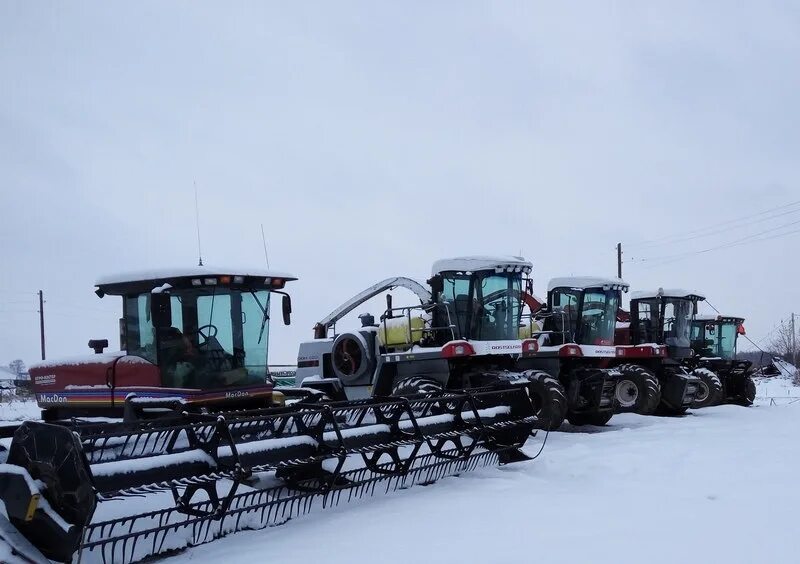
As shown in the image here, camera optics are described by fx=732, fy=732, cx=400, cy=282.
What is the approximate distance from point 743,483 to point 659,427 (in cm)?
516

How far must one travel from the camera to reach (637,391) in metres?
13.2

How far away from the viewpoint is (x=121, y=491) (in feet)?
14.4

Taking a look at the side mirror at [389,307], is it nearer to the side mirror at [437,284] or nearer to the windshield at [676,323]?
the side mirror at [437,284]

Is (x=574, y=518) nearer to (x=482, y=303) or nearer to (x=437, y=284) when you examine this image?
(x=482, y=303)

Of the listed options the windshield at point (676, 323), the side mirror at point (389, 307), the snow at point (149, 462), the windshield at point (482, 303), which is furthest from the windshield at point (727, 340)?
the snow at point (149, 462)

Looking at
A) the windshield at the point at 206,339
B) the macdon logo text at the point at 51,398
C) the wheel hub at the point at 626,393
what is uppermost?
the windshield at the point at 206,339

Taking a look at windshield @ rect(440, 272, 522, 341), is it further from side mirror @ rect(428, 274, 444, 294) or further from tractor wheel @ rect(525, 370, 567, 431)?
tractor wheel @ rect(525, 370, 567, 431)

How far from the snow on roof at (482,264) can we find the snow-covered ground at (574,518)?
3123 mm

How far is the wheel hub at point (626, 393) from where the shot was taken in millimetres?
13216

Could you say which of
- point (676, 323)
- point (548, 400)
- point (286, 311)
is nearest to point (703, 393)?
point (676, 323)

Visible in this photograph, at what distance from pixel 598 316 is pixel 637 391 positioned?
4.94 feet

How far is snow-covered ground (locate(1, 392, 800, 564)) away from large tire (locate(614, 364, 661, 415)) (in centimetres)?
470

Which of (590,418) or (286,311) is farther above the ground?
(286,311)

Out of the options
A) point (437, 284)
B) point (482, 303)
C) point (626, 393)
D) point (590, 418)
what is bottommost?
point (590, 418)
